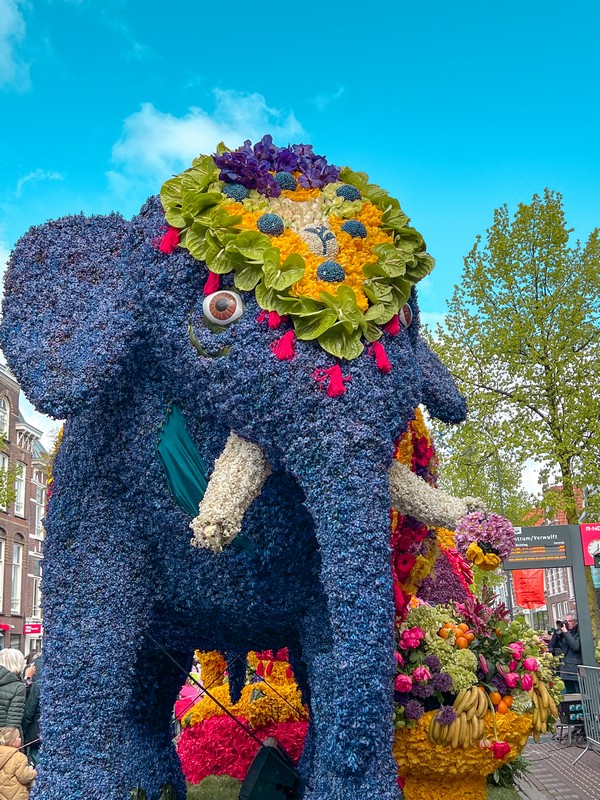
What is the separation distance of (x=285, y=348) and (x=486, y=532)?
1.67 metres

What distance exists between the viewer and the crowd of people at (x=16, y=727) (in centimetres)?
598

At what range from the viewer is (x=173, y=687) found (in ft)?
16.7

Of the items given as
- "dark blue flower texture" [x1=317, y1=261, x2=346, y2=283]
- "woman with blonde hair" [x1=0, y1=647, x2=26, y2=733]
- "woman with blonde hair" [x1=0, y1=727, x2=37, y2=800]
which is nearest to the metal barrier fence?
"woman with blonde hair" [x1=0, y1=647, x2=26, y2=733]

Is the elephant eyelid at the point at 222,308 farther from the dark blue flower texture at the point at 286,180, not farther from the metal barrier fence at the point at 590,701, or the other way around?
the metal barrier fence at the point at 590,701

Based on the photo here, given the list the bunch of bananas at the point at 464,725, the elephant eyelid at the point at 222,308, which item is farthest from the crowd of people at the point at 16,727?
the elephant eyelid at the point at 222,308

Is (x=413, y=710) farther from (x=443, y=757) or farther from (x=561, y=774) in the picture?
(x=561, y=774)

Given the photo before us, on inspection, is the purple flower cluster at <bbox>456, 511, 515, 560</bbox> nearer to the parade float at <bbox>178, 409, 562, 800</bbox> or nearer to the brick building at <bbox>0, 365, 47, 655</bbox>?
the parade float at <bbox>178, 409, 562, 800</bbox>

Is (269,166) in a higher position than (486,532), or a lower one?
higher

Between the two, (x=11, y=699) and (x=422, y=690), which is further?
(x=11, y=699)

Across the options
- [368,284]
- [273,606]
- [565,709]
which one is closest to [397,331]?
[368,284]

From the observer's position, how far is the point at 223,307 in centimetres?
389

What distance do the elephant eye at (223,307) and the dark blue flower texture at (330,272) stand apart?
1.34 ft

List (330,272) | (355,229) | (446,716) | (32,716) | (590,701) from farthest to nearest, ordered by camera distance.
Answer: (590,701)
(32,716)
(446,716)
(355,229)
(330,272)

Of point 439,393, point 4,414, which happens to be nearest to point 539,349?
point 439,393
